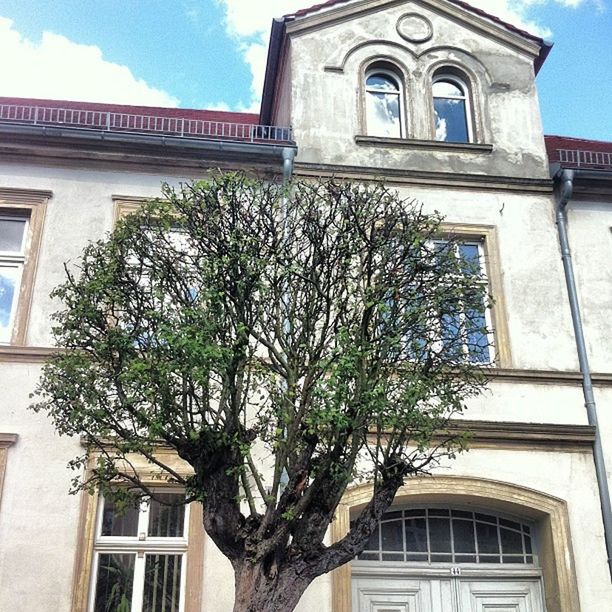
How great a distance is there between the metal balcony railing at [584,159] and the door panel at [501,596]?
5.75 metres

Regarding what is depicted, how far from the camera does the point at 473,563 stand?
10.3 meters

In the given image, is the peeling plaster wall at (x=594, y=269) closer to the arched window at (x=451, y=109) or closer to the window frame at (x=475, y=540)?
the arched window at (x=451, y=109)

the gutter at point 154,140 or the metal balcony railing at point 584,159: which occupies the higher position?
the metal balcony railing at point 584,159

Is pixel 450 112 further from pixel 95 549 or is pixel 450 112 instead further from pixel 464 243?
pixel 95 549

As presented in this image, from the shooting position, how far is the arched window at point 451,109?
1248cm

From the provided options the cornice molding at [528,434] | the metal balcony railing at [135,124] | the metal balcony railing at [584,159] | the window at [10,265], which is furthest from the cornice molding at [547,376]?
the window at [10,265]

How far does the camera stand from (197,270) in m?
7.39

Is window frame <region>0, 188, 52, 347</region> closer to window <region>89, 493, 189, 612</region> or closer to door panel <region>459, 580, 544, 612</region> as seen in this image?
window <region>89, 493, 189, 612</region>

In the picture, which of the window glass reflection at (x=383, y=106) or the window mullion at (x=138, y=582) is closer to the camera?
the window mullion at (x=138, y=582)

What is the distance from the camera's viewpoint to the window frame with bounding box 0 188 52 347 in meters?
10.2

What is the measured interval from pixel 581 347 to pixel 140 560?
232 inches

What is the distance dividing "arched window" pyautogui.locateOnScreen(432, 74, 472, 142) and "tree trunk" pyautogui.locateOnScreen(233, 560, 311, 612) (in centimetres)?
761

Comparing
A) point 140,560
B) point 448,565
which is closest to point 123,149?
point 140,560

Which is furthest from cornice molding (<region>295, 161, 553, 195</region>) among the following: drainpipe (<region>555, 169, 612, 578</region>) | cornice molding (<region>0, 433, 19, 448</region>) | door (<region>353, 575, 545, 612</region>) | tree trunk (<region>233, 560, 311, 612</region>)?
tree trunk (<region>233, 560, 311, 612</region>)
